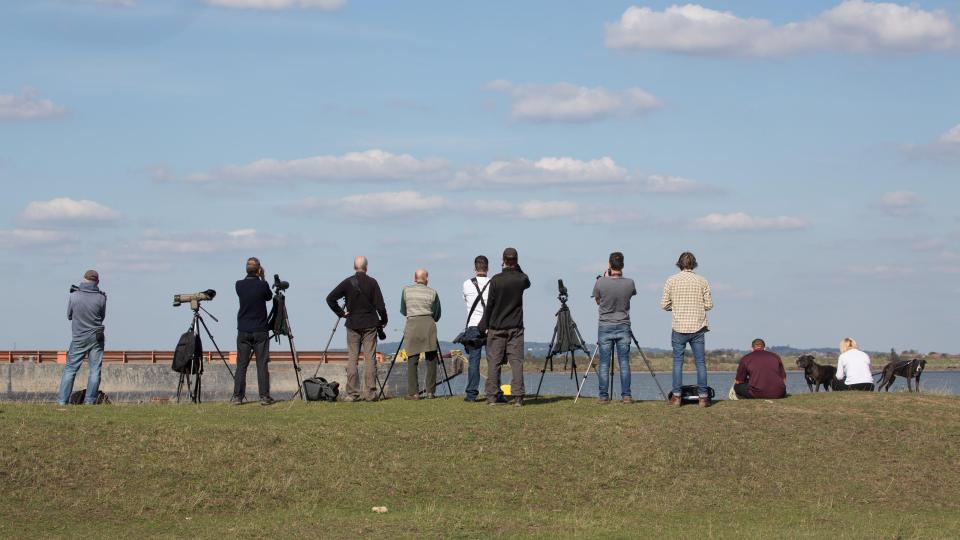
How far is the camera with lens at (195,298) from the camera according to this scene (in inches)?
807

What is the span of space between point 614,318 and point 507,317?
68.1 inches

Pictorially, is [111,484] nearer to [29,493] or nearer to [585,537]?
[29,493]

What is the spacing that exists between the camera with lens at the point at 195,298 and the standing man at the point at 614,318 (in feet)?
22.1

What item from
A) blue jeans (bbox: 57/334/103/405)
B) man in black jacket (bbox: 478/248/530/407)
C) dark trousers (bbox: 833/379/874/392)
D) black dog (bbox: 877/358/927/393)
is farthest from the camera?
black dog (bbox: 877/358/927/393)

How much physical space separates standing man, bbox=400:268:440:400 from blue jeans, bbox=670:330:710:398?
3.99 m

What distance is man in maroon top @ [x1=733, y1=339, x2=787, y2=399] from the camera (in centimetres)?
1948

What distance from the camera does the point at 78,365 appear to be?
19469mm

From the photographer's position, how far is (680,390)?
61.8ft

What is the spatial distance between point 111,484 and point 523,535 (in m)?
5.05

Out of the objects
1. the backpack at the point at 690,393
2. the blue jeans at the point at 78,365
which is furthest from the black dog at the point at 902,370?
the blue jeans at the point at 78,365

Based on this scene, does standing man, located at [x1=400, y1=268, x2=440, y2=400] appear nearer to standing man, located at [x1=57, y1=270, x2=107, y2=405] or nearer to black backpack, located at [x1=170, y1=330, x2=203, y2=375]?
black backpack, located at [x1=170, y1=330, x2=203, y2=375]

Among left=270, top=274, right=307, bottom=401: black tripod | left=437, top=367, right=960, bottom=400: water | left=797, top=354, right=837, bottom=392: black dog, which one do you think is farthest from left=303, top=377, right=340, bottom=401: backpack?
left=797, top=354, right=837, bottom=392: black dog

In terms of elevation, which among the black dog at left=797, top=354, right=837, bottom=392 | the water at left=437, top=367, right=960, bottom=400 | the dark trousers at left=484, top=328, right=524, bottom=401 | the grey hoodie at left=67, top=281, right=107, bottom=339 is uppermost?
the grey hoodie at left=67, top=281, right=107, bottom=339

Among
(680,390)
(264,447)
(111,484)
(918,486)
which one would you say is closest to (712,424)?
(680,390)
